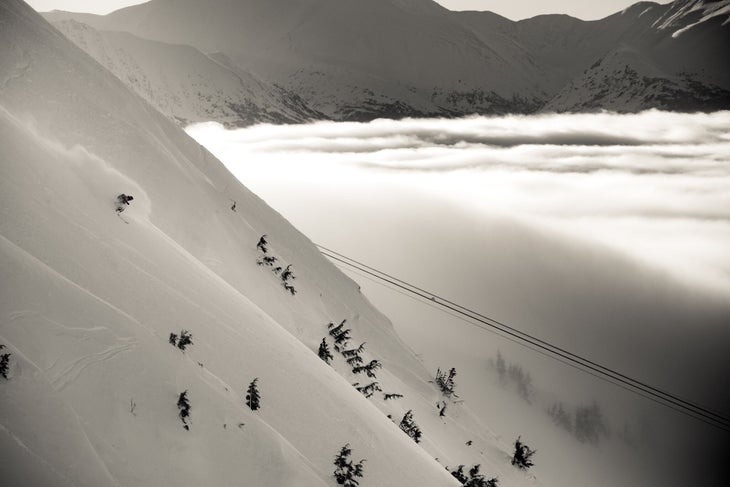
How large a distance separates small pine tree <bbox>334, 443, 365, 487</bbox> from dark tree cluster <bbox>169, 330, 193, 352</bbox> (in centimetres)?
327

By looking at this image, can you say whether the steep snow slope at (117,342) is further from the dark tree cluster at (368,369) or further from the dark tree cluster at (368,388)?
the dark tree cluster at (368,369)

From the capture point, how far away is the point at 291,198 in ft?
602

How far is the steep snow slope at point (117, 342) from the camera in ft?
20.3

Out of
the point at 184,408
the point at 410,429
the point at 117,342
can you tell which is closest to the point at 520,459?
the point at 410,429

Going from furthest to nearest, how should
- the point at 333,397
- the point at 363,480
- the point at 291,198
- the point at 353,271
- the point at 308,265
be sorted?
the point at 291,198
the point at 353,271
the point at 308,265
the point at 333,397
the point at 363,480

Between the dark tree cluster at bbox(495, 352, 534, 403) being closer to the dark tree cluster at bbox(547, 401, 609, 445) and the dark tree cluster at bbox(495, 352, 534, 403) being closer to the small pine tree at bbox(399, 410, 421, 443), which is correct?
the dark tree cluster at bbox(547, 401, 609, 445)

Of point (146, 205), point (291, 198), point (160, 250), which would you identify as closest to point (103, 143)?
point (146, 205)

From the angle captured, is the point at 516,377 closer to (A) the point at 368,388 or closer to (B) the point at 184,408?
(A) the point at 368,388

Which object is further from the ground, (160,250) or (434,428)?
(160,250)

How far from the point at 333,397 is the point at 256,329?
221 cm

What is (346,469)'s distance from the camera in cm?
879

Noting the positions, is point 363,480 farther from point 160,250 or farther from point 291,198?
point 291,198

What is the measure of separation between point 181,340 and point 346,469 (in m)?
3.58

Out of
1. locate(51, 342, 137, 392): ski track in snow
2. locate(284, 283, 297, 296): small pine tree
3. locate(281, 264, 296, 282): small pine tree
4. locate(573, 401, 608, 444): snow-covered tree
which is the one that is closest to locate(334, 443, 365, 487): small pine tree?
locate(51, 342, 137, 392): ski track in snow
